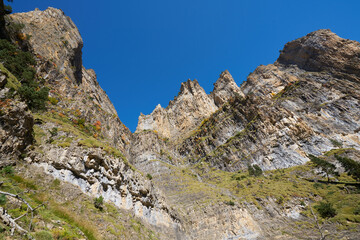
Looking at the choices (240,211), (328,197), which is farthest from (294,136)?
(240,211)

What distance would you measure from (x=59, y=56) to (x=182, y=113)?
75.0m

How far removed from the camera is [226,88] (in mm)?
120125

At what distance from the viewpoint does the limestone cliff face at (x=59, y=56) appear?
33500mm

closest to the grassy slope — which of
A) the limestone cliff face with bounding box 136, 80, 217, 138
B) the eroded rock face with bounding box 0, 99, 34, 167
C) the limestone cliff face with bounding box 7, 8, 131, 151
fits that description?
the eroded rock face with bounding box 0, 99, 34, 167

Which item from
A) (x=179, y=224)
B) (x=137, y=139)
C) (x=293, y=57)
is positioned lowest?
(x=179, y=224)

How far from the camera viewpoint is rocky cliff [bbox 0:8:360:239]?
12898 mm

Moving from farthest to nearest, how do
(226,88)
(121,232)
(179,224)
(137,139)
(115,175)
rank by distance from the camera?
1. (226,88)
2. (137,139)
3. (179,224)
4. (115,175)
5. (121,232)

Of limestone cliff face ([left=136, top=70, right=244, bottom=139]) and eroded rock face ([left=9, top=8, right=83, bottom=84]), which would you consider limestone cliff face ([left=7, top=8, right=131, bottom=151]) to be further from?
limestone cliff face ([left=136, top=70, right=244, bottom=139])

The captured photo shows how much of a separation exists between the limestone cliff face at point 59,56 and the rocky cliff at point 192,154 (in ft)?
1.04

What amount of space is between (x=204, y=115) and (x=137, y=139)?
49627mm

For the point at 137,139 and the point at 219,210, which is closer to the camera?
the point at 219,210

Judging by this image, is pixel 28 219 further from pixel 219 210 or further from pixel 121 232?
pixel 219 210

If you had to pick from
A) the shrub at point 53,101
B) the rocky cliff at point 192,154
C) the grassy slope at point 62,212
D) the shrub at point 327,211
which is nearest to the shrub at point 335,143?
the rocky cliff at point 192,154

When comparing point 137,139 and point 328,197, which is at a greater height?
point 137,139
